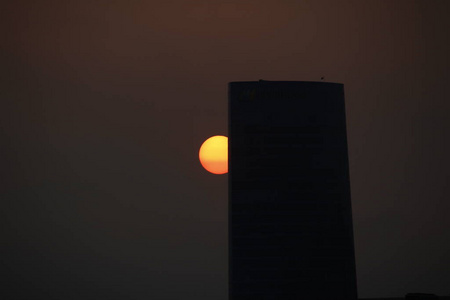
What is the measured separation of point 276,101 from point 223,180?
1.92 metres

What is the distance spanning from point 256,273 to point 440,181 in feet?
7.94

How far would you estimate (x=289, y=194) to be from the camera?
0.56 meters

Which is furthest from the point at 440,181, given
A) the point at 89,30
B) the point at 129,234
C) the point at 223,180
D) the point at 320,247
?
the point at 89,30

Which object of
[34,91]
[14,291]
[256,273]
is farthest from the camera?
[34,91]

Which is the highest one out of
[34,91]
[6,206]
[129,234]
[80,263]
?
[34,91]

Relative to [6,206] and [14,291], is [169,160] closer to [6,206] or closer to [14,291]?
[6,206]

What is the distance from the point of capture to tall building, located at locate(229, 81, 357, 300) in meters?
0.55

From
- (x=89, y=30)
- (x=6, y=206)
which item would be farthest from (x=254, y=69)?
(x=6, y=206)

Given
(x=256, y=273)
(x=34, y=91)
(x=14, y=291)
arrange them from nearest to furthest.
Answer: (x=256, y=273)
(x=14, y=291)
(x=34, y=91)

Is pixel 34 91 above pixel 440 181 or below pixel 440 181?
above

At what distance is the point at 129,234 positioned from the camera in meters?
2.42

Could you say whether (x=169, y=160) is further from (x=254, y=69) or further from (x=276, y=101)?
(x=276, y=101)

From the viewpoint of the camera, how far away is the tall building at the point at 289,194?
55cm

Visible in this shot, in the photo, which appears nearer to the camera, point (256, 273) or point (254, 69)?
point (256, 273)
